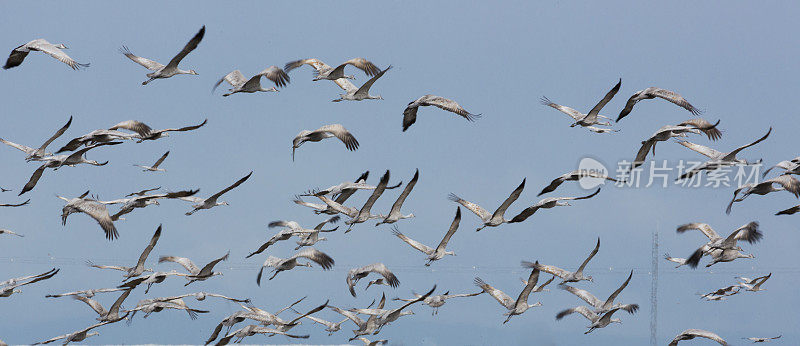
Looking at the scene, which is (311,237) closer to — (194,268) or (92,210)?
(194,268)

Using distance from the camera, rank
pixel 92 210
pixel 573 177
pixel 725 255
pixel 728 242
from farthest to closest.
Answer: pixel 725 255
pixel 728 242
pixel 573 177
pixel 92 210

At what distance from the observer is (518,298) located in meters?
41.0

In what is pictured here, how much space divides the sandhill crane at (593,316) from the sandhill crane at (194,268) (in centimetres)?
1223

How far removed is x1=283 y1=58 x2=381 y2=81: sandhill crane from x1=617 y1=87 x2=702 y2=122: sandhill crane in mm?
8392

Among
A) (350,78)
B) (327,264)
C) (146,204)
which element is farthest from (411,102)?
(146,204)

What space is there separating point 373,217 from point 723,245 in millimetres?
12317

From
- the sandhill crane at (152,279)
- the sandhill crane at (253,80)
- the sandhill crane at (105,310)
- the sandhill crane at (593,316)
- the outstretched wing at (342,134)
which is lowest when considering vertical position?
the sandhill crane at (105,310)

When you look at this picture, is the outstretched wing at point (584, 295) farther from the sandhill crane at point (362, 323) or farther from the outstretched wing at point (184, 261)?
the outstretched wing at point (184, 261)

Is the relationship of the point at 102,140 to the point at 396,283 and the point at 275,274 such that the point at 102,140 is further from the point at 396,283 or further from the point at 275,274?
the point at 396,283

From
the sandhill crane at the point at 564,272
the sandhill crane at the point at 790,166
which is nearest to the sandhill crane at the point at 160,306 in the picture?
the sandhill crane at the point at 564,272

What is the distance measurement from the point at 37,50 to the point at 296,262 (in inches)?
420

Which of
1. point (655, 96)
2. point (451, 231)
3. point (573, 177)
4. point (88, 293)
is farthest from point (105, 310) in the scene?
point (655, 96)

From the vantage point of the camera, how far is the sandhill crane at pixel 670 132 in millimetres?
38844

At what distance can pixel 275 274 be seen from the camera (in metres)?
39.2
